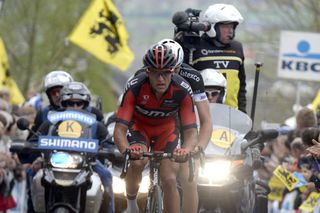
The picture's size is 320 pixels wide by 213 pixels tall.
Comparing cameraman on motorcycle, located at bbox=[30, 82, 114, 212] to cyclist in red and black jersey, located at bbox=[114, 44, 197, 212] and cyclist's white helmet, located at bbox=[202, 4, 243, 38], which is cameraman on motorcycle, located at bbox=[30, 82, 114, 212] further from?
cyclist's white helmet, located at bbox=[202, 4, 243, 38]

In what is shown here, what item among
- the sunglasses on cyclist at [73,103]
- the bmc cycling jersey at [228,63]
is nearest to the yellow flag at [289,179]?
the bmc cycling jersey at [228,63]

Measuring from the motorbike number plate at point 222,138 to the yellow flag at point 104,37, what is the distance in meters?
10.5

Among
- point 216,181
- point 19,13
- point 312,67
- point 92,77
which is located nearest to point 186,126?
point 216,181

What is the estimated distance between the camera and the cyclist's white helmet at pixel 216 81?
16.7 metres

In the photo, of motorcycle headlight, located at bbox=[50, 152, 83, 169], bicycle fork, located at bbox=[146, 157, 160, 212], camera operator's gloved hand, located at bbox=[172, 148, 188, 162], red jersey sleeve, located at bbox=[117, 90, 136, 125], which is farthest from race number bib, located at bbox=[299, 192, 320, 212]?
camera operator's gloved hand, located at bbox=[172, 148, 188, 162]

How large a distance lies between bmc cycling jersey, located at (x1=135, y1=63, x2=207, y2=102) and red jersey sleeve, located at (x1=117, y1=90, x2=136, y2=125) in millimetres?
882

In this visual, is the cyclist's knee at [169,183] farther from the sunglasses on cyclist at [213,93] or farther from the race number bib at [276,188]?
the race number bib at [276,188]

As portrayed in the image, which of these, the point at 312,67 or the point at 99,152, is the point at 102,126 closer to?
the point at 99,152

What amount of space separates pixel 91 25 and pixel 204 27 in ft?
33.3

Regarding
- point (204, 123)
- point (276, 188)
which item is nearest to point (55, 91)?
point (204, 123)

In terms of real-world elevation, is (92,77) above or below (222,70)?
below

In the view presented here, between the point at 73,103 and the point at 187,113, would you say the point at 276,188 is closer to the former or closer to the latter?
the point at 73,103

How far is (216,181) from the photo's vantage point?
15.2m

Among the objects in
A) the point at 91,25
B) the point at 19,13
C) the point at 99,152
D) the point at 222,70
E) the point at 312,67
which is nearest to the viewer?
the point at 99,152
